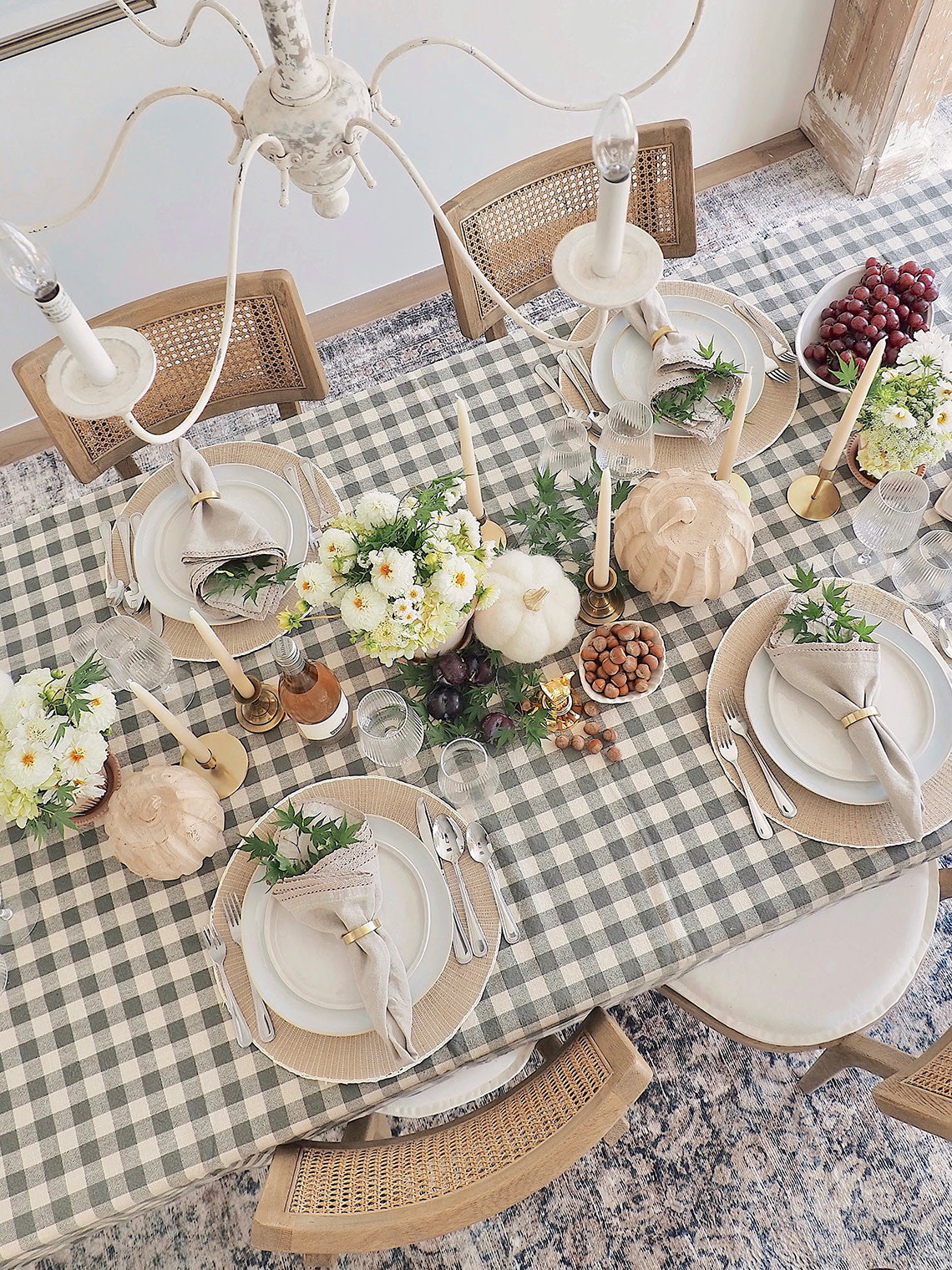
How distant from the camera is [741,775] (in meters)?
1.41

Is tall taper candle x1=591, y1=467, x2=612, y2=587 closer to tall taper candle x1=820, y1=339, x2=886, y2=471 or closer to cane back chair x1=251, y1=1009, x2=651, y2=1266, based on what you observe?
tall taper candle x1=820, y1=339, x2=886, y2=471

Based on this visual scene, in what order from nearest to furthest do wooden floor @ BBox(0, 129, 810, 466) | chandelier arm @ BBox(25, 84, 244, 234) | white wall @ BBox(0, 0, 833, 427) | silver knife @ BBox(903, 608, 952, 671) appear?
chandelier arm @ BBox(25, 84, 244, 234)
silver knife @ BBox(903, 608, 952, 671)
white wall @ BBox(0, 0, 833, 427)
wooden floor @ BBox(0, 129, 810, 466)

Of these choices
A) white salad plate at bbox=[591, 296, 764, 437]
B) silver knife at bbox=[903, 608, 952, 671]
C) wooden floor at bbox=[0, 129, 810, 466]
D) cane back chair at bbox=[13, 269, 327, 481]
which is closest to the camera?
silver knife at bbox=[903, 608, 952, 671]

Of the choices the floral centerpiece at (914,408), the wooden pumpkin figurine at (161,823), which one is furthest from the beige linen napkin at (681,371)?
the wooden pumpkin figurine at (161,823)

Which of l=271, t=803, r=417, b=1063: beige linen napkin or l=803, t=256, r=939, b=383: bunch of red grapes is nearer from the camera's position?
l=271, t=803, r=417, b=1063: beige linen napkin

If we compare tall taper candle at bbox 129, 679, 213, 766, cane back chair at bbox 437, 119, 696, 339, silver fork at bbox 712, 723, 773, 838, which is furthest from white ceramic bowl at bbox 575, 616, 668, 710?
cane back chair at bbox 437, 119, 696, 339

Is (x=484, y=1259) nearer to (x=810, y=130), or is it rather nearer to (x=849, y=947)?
(x=849, y=947)

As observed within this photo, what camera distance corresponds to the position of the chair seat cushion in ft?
5.51

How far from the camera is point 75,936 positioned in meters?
1.38

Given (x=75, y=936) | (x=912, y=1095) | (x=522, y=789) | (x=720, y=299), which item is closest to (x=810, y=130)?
(x=720, y=299)

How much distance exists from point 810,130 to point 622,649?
2500 millimetres

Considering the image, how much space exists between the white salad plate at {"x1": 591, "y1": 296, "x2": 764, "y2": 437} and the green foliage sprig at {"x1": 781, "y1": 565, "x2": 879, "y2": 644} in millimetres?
374

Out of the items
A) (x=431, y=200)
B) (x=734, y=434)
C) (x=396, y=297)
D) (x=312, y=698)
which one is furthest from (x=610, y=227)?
(x=396, y=297)

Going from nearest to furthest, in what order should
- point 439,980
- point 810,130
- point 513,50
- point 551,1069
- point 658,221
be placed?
point 439,980 < point 551,1069 < point 658,221 < point 513,50 < point 810,130
